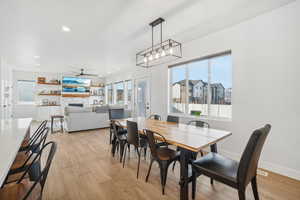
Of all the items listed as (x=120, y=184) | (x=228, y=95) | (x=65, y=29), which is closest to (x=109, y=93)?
(x=65, y=29)

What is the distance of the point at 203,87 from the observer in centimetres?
362

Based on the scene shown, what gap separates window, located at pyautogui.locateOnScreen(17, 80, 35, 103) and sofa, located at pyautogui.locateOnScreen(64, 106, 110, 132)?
4293 mm

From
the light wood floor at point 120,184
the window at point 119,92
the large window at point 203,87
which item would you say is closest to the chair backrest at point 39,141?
the light wood floor at point 120,184

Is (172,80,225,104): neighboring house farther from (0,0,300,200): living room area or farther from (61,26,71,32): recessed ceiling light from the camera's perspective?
(61,26,71,32): recessed ceiling light

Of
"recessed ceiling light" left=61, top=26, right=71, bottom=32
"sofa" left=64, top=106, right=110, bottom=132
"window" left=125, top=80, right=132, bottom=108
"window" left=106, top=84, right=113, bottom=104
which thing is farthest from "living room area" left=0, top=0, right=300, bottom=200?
"window" left=106, top=84, right=113, bottom=104

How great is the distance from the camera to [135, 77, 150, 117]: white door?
5401 mm

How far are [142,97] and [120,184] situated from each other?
4025mm

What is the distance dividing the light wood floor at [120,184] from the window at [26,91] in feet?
22.7

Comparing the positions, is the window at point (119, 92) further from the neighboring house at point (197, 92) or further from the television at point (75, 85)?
the neighboring house at point (197, 92)

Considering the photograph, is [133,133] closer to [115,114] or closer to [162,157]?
[162,157]

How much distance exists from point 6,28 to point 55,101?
20.0 feet

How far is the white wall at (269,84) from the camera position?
222cm

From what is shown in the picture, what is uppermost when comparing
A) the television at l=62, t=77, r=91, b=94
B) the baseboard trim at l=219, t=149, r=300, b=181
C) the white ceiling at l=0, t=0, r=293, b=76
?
the white ceiling at l=0, t=0, r=293, b=76

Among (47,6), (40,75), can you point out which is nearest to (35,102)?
(40,75)
